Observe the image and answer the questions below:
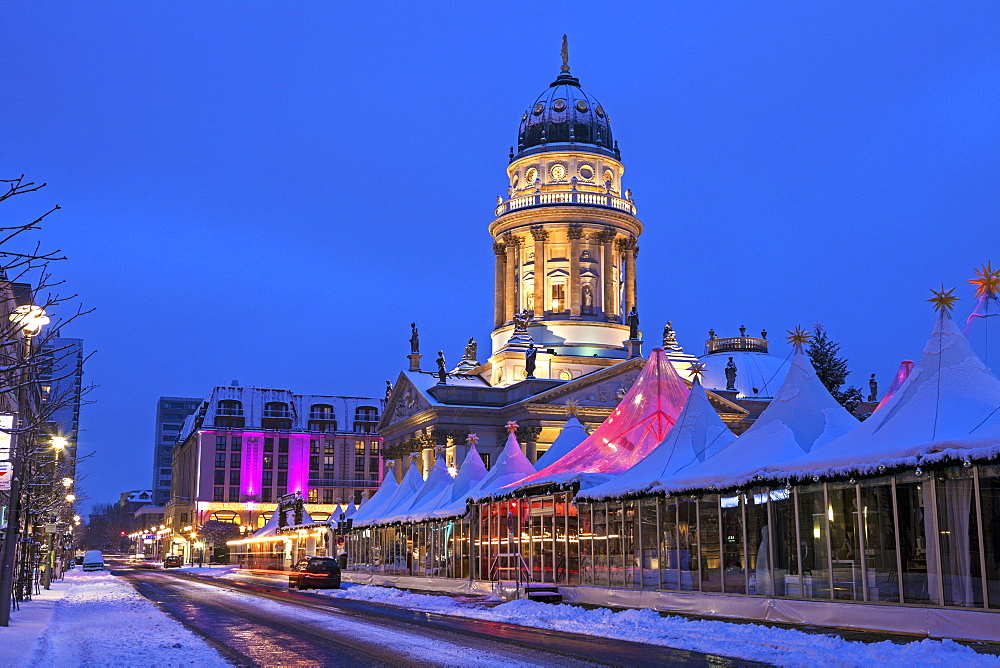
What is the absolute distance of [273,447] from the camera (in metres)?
148

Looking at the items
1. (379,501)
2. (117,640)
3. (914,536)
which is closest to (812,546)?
(914,536)

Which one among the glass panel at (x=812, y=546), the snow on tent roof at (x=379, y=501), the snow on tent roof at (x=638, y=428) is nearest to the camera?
the glass panel at (x=812, y=546)

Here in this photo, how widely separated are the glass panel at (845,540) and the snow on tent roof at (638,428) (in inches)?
504

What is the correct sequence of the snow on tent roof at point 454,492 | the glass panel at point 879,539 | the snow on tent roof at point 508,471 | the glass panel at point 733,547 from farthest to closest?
1. the snow on tent roof at point 454,492
2. the snow on tent roof at point 508,471
3. the glass panel at point 733,547
4. the glass panel at point 879,539

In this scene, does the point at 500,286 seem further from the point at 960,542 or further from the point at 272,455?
the point at 960,542

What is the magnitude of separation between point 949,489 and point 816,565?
4.09 meters

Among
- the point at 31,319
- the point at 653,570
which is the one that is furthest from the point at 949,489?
the point at 31,319

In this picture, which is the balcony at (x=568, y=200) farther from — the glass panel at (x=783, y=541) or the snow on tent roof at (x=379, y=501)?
the glass panel at (x=783, y=541)

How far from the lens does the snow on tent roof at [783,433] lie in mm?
27875

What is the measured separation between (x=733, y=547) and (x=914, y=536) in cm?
625

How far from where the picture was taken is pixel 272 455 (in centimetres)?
14738

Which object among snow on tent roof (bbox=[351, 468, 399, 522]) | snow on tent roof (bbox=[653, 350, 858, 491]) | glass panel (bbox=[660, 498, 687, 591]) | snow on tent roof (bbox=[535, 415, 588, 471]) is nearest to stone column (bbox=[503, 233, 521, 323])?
snow on tent roof (bbox=[351, 468, 399, 522])

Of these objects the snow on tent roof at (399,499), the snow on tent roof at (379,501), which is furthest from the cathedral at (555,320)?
the snow on tent roof at (399,499)

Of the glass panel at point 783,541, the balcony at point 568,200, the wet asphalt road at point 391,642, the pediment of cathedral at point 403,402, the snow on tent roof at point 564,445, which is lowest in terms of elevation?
the wet asphalt road at point 391,642
